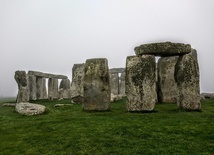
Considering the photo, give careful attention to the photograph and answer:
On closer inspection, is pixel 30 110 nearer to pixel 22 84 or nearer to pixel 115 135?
pixel 115 135

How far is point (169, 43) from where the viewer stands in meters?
11.6

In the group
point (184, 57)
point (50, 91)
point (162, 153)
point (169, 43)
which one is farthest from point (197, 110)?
point (50, 91)

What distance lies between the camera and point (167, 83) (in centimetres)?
1512

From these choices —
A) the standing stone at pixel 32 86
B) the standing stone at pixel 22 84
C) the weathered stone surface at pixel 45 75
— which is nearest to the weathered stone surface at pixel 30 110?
the standing stone at pixel 22 84

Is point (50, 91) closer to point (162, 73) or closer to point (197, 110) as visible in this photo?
point (162, 73)

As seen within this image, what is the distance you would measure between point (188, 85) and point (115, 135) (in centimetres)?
485

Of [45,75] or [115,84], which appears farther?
[115,84]

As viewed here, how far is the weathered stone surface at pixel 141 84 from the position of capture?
10.8 meters

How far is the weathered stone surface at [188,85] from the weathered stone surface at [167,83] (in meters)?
3.71

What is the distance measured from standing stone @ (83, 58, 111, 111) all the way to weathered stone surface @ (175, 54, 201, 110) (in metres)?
3.13

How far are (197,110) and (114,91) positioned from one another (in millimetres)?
15309

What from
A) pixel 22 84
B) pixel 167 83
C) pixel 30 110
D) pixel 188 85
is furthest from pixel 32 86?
pixel 188 85

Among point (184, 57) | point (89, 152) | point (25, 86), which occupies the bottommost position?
point (89, 152)

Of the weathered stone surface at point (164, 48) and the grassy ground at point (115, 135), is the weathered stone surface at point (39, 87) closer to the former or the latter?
the grassy ground at point (115, 135)
